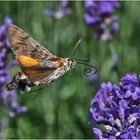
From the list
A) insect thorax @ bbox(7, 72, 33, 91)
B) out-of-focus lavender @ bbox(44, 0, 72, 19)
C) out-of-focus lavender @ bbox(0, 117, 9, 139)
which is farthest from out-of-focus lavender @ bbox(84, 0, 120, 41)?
insect thorax @ bbox(7, 72, 33, 91)

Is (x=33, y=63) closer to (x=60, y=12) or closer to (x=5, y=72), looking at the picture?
(x=5, y=72)

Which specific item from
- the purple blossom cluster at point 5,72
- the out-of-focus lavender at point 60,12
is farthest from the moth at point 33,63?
the out-of-focus lavender at point 60,12

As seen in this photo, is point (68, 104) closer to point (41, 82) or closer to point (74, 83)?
point (74, 83)

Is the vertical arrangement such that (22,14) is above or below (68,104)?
above

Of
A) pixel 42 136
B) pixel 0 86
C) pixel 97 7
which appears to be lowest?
pixel 42 136

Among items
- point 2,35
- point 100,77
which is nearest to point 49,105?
point 100,77

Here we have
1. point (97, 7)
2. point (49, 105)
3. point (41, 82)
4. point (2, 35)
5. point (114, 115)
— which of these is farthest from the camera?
point (49, 105)
